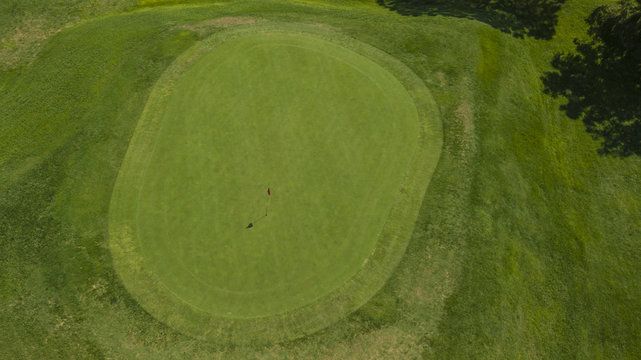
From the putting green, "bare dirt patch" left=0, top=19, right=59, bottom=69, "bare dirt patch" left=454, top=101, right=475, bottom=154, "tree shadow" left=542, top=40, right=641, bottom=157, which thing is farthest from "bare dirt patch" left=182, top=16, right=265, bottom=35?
"tree shadow" left=542, top=40, right=641, bottom=157

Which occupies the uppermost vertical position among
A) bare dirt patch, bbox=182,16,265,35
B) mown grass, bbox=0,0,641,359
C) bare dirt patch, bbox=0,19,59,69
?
bare dirt patch, bbox=182,16,265,35

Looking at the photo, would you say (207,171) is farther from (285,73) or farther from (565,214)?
(565,214)

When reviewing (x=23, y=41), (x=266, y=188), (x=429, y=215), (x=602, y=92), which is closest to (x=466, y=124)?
(x=429, y=215)

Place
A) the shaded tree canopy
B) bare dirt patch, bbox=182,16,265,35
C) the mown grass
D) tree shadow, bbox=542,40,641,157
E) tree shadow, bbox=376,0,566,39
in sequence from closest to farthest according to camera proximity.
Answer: the mown grass → tree shadow, bbox=542,40,641,157 → the shaded tree canopy → bare dirt patch, bbox=182,16,265,35 → tree shadow, bbox=376,0,566,39

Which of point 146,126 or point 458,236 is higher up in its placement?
point 146,126

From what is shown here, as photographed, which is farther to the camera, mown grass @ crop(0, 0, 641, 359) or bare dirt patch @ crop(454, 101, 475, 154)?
bare dirt patch @ crop(454, 101, 475, 154)

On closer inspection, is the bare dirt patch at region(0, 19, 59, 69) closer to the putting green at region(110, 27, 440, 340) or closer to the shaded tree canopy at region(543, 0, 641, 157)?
the putting green at region(110, 27, 440, 340)

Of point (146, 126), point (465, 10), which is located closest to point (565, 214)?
point (465, 10)

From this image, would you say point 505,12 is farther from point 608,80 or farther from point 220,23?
point 220,23
